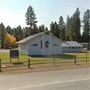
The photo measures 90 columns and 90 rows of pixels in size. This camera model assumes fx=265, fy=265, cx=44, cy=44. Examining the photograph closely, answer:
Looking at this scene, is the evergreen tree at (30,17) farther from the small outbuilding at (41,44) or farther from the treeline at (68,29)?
the small outbuilding at (41,44)

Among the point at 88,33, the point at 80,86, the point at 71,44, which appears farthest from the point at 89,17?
the point at 80,86

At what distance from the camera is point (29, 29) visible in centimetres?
10712

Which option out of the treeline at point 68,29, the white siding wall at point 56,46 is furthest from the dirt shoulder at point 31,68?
the treeline at point 68,29

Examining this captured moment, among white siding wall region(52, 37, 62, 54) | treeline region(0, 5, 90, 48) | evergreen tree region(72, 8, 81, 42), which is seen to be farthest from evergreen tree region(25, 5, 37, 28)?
white siding wall region(52, 37, 62, 54)

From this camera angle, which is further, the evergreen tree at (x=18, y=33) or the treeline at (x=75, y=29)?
the evergreen tree at (x=18, y=33)

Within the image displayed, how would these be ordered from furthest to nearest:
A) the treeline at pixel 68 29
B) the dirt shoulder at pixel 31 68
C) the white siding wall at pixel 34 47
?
the treeline at pixel 68 29 < the white siding wall at pixel 34 47 < the dirt shoulder at pixel 31 68

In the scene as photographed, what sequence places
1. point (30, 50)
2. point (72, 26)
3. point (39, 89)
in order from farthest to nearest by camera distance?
point (72, 26), point (30, 50), point (39, 89)

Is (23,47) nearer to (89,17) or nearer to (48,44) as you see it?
(48,44)

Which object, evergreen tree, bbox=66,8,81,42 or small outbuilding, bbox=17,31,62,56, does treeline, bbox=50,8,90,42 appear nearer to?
evergreen tree, bbox=66,8,81,42

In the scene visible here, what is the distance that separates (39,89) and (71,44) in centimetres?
6499

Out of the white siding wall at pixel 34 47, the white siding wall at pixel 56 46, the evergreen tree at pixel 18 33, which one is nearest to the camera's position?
the white siding wall at pixel 34 47

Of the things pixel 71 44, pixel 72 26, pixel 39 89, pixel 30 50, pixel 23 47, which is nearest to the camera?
pixel 39 89

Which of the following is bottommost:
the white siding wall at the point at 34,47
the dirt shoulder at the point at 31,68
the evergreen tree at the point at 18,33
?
the dirt shoulder at the point at 31,68

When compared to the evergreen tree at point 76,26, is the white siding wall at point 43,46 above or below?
below
